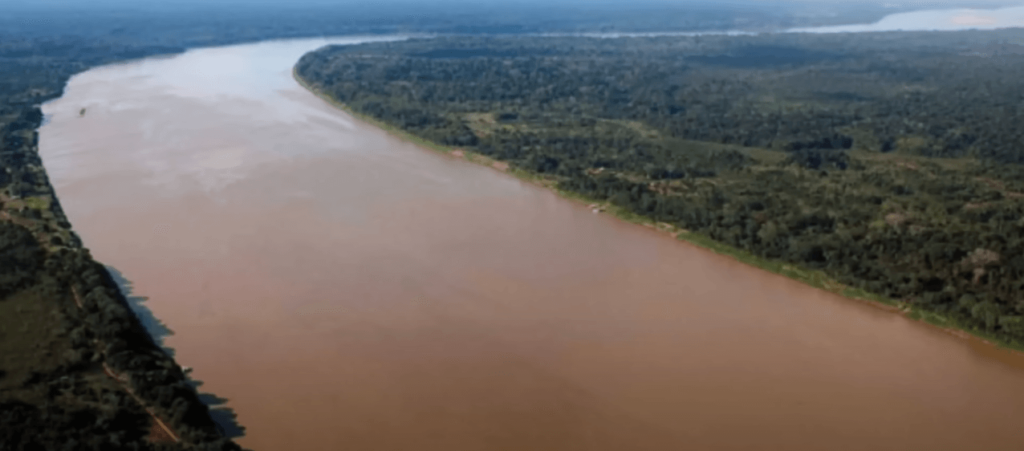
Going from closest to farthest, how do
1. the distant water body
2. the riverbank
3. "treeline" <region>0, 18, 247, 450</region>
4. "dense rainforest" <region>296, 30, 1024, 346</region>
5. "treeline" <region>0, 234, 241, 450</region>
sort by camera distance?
"treeline" <region>0, 234, 241, 450</region> → "treeline" <region>0, 18, 247, 450</region> → the riverbank → "dense rainforest" <region>296, 30, 1024, 346</region> → the distant water body

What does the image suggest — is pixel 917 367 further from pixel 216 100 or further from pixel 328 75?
pixel 328 75

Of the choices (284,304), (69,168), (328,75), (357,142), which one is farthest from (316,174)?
(328,75)

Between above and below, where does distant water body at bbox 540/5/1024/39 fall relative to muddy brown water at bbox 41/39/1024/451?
above

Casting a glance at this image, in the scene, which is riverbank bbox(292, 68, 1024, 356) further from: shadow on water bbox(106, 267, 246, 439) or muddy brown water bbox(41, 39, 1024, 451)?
shadow on water bbox(106, 267, 246, 439)

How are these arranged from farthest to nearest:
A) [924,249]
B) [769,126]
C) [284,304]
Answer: [769,126], [924,249], [284,304]

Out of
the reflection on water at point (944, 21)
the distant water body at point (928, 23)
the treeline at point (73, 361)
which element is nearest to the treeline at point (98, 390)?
the treeline at point (73, 361)

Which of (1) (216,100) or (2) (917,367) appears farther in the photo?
(1) (216,100)

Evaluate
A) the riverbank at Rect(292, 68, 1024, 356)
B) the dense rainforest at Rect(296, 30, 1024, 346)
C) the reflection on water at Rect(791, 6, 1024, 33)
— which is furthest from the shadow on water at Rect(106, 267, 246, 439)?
the reflection on water at Rect(791, 6, 1024, 33)

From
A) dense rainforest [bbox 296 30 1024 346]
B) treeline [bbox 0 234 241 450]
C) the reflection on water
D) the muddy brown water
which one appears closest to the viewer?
treeline [bbox 0 234 241 450]
